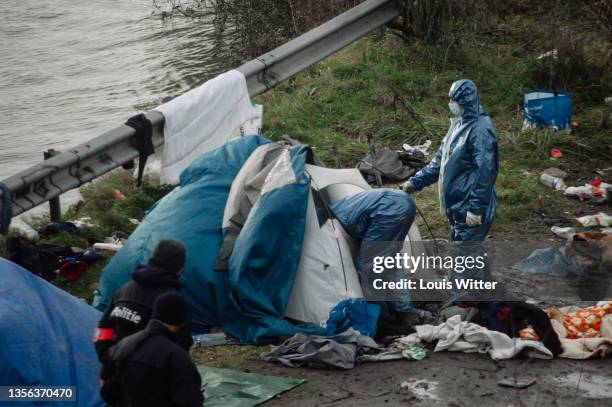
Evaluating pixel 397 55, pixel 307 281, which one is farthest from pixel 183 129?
pixel 397 55

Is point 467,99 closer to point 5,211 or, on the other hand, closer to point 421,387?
point 421,387

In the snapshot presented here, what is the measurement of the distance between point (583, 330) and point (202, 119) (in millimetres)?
4072

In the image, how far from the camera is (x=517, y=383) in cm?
610

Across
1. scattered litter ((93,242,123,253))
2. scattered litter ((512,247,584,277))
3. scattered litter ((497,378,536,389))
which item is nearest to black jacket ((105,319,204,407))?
scattered litter ((497,378,536,389))

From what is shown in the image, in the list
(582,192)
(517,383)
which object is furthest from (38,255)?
(582,192)

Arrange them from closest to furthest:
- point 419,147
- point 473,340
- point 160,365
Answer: point 160,365 → point 473,340 → point 419,147

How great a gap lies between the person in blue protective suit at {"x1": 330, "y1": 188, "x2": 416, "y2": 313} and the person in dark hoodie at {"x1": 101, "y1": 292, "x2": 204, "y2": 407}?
2725 mm

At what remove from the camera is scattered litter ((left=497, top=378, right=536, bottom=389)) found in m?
6.06

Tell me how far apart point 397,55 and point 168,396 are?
26.3ft

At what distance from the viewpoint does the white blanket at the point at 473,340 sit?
254 inches

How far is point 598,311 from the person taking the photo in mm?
6824

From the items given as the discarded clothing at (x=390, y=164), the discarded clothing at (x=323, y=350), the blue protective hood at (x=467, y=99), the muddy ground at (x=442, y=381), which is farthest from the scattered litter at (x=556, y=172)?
the discarded clothing at (x=323, y=350)

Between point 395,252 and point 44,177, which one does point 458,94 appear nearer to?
point 395,252

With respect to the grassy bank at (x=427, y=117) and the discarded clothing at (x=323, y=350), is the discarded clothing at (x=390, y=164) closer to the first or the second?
the grassy bank at (x=427, y=117)
